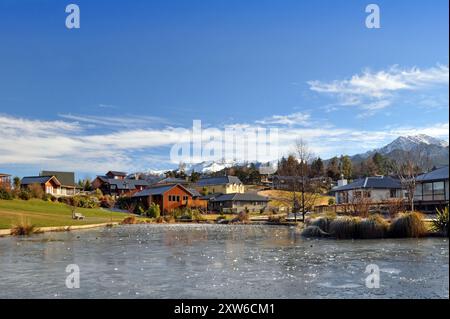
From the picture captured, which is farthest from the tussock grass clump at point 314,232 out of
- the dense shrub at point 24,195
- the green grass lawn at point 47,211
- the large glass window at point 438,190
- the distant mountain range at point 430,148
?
the dense shrub at point 24,195

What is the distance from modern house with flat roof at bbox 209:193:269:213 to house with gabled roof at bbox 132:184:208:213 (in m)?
4.55

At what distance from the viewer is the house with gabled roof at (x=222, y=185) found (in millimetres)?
80312

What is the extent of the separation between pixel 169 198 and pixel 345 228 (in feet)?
128

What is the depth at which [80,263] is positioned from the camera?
12266 mm

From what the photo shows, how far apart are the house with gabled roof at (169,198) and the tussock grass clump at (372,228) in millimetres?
37065

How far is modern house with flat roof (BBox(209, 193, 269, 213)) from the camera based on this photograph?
207 feet

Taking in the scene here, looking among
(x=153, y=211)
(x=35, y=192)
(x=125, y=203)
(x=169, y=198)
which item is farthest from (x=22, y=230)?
(x=125, y=203)

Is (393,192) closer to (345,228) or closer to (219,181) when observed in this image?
(345,228)

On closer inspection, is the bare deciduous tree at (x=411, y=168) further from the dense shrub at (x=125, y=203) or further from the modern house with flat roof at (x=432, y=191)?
the dense shrub at (x=125, y=203)

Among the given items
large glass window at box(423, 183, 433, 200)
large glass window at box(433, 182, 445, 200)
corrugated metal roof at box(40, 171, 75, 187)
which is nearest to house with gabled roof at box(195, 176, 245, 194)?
corrugated metal roof at box(40, 171, 75, 187)

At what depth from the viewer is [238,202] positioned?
6419 cm
